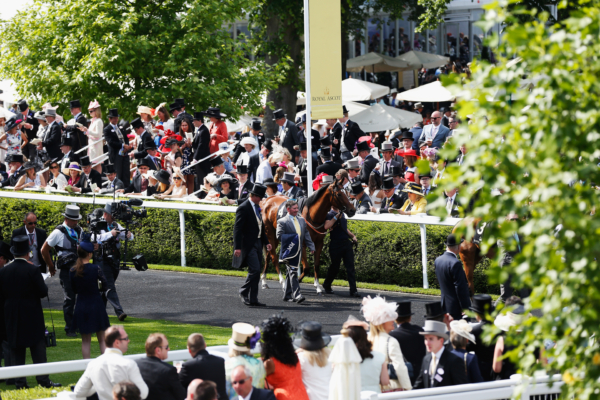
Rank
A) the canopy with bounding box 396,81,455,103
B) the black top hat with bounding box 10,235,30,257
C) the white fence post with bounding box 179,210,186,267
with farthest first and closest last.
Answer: the canopy with bounding box 396,81,455,103 → the white fence post with bounding box 179,210,186,267 → the black top hat with bounding box 10,235,30,257

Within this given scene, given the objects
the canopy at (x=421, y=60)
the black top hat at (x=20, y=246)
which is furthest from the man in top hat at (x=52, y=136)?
the canopy at (x=421, y=60)

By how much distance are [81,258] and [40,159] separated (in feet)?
38.6

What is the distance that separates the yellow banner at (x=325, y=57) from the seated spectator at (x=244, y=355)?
7.70 meters

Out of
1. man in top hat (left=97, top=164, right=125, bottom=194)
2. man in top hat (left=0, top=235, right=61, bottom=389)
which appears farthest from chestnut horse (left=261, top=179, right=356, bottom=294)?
man in top hat (left=0, top=235, right=61, bottom=389)

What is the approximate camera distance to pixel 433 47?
130 feet

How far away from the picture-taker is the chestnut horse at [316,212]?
516 inches

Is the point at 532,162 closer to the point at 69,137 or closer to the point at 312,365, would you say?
the point at 312,365

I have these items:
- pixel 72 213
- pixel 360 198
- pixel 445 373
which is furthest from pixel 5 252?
pixel 360 198

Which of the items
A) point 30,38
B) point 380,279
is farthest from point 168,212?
point 30,38

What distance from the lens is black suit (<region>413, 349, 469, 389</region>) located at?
6.66m

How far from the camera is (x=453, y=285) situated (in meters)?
9.90

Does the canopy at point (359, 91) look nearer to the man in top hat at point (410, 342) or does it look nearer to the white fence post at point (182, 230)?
the white fence post at point (182, 230)

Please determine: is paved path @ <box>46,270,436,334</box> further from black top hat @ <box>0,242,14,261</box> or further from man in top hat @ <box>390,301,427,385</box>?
man in top hat @ <box>390,301,427,385</box>

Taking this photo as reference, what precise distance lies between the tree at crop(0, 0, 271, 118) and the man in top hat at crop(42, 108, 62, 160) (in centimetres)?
145
